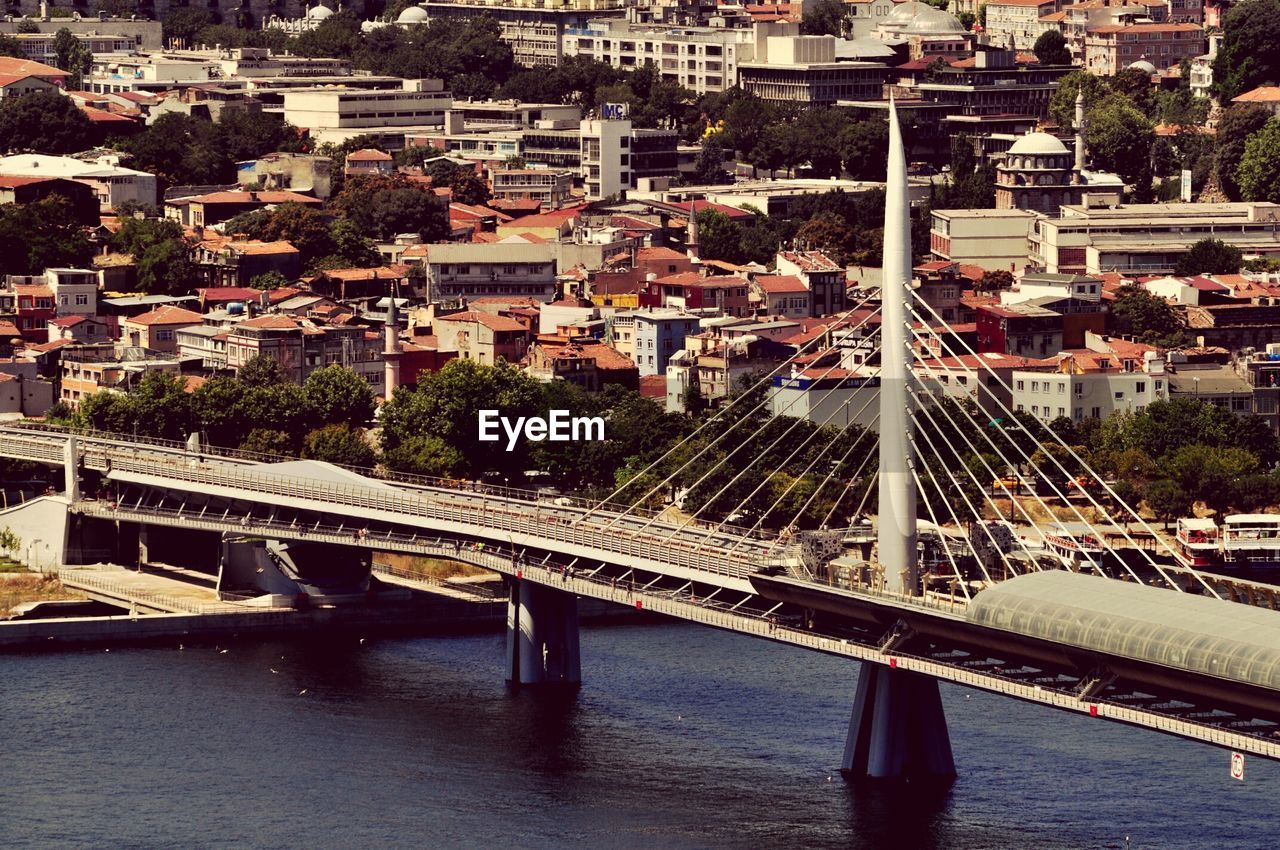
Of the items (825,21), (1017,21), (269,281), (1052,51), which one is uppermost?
(825,21)

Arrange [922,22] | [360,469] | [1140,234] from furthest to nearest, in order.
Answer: [922,22]
[1140,234]
[360,469]

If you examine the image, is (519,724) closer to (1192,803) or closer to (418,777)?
(418,777)

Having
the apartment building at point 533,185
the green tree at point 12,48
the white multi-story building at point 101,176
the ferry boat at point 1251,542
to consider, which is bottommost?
the ferry boat at point 1251,542

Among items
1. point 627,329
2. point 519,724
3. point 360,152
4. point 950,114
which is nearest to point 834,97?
point 950,114

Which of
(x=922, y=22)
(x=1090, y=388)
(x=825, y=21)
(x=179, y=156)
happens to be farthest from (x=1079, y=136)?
(x=1090, y=388)

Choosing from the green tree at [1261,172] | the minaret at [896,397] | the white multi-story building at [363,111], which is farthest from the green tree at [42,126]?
the minaret at [896,397]

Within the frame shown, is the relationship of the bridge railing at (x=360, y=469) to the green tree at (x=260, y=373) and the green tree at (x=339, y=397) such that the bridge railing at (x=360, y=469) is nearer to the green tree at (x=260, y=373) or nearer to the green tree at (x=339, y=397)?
the green tree at (x=339, y=397)

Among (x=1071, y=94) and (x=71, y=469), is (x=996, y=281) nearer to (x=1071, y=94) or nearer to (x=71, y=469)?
(x=1071, y=94)
